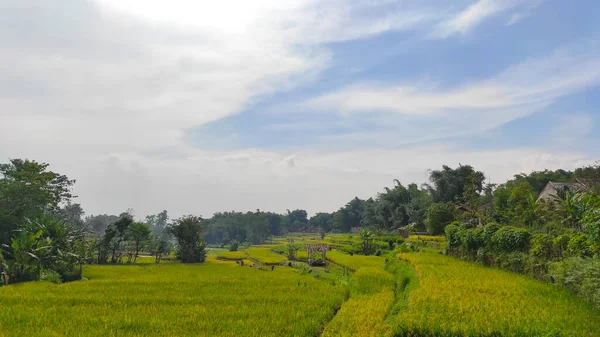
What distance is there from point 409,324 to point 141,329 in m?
6.13

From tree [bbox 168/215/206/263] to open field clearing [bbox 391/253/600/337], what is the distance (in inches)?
894

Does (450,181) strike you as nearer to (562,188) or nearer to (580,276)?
(562,188)

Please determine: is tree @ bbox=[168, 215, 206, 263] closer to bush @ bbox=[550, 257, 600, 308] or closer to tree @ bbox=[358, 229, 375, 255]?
tree @ bbox=[358, 229, 375, 255]

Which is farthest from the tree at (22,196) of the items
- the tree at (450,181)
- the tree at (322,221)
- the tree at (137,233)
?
the tree at (322,221)

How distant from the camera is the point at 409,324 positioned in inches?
323

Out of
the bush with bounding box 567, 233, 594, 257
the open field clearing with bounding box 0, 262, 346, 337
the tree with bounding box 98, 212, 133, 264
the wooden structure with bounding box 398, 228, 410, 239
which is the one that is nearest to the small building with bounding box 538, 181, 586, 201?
the wooden structure with bounding box 398, 228, 410, 239

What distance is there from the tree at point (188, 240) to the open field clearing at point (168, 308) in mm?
15530

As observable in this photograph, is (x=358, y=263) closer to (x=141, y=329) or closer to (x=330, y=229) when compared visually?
(x=141, y=329)

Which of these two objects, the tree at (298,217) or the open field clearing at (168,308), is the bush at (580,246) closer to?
the open field clearing at (168,308)

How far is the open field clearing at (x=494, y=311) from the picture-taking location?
7.71m

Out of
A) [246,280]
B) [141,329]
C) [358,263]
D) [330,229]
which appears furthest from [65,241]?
[330,229]

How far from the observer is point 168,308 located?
10711 mm

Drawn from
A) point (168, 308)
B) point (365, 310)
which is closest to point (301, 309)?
point (365, 310)

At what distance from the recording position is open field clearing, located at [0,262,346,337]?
8500 millimetres
